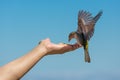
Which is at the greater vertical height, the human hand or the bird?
the human hand

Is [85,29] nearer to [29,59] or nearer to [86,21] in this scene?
[86,21]

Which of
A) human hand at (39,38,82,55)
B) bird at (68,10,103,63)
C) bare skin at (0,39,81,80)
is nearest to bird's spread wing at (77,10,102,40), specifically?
bird at (68,10,103,63)

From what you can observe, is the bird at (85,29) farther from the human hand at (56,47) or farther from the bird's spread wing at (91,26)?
the human hand at (56,47)

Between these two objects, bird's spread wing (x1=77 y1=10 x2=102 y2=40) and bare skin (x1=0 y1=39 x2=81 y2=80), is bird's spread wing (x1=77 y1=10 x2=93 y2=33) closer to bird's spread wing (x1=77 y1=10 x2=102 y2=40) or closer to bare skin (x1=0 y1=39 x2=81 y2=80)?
bird's spread wing (x1=77 y1=10 x2=102 y2=40)

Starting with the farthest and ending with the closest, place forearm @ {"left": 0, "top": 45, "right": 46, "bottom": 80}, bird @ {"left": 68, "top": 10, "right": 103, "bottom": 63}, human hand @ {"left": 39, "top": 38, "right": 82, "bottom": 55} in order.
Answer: human hand @ {"left": 39, "top": 38, "right": 82, "bottom": 55}, forearm @ {"left": 0, "top": 45, "right": 46, "bottom": 80}, bird @ {"left": 68, "top": 10, "right": 103, "bottom": 63}

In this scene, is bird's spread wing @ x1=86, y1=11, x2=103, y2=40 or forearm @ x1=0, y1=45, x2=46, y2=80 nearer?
bird's spread wing @ x1=86, y1=11, x2=103, y2=40

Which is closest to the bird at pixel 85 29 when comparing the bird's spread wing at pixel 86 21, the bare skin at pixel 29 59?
the bird's spread wing at pixel 86 21

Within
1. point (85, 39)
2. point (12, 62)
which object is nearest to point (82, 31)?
point (85, 39)

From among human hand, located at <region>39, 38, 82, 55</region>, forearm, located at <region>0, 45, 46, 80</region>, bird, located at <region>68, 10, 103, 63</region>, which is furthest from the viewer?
human hand, located at <region>39, 38, 82, 55</region>

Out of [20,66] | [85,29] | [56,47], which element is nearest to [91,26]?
[85,29]
